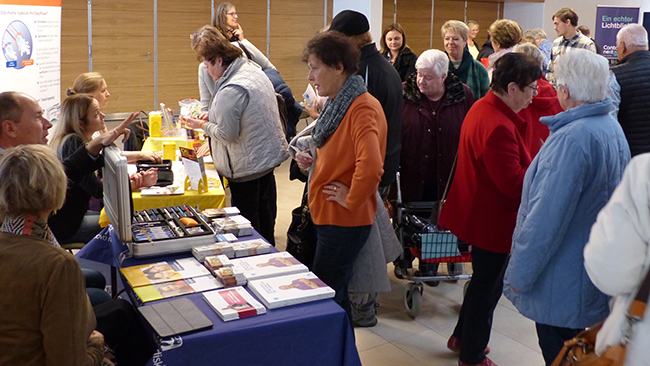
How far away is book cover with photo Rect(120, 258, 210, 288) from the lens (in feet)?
7.49

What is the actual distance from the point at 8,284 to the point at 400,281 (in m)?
2.96

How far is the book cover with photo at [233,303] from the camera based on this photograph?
2.01 meters

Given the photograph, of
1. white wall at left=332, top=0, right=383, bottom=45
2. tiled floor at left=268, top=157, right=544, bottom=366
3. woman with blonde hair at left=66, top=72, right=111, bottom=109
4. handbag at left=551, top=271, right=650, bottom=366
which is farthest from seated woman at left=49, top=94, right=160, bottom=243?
white wall at left=332, top=0, right=383, bottom=45

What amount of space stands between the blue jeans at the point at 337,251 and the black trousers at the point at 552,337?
A: 855 millimetres

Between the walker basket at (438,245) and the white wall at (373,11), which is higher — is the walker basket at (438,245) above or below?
below

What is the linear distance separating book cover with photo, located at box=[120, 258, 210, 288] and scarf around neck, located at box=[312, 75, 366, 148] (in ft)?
2.57

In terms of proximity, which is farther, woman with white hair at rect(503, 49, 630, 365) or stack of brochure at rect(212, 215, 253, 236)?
stack of brochure at rect(212, 215, 253, 236)

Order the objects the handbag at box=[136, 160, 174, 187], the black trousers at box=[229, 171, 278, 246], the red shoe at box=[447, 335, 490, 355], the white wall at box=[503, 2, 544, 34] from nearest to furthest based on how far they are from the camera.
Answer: the red shoe at box=[447, 335, 490, 355], the handbag at box=[136, 160, 174, 187], the black trousers at box=[229, 171, 278, 246], the white wall at box=[503, 2, 544, 34]

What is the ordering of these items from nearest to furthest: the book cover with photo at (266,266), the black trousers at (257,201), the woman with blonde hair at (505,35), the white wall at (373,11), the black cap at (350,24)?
the book cover with photo at (266,266), the black cap at (350,24), the black trousers at (257,201), the woman with blonde hair at (505,35), the white wall at (373,11)

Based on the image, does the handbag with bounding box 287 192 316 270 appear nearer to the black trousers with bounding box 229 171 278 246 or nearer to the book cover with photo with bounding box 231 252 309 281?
the book cover with photo with bounding box 231 252 309 281

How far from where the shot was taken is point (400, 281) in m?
4.29

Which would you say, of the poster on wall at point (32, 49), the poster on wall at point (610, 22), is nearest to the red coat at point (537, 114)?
the poster on wall at point (32, 49)

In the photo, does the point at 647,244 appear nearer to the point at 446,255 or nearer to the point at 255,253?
the point at 255,253

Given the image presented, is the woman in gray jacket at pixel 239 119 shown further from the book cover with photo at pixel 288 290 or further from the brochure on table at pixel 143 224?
the book cover with photo at pixel 288 290
